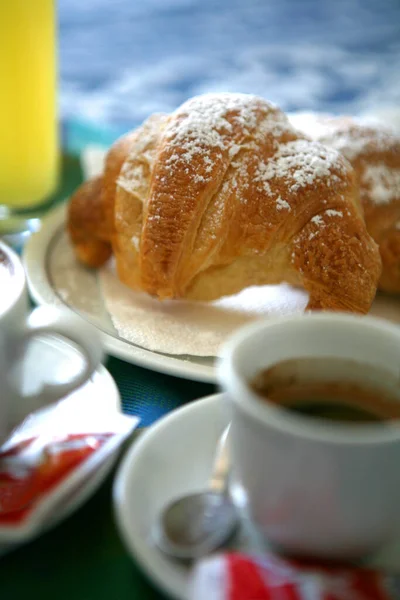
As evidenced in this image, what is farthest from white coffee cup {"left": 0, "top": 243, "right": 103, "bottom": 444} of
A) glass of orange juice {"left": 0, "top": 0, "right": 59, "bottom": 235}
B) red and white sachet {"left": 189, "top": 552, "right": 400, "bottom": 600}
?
glass of orange juice {"left": 0, "top": 0, "right": 59, "bottom": 235}

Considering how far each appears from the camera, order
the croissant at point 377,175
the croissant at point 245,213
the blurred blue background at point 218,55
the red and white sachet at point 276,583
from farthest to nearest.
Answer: the blurred blue background at point 218,55 → the croissant at point 377,175 → the croissant at point 245,213 → the red and white sachet at point 276,583

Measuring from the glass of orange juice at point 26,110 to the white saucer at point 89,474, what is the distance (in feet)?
2.09

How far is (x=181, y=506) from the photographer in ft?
1.93

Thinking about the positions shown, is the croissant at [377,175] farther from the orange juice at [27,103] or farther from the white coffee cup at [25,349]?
the white coffee cup at [25,349]

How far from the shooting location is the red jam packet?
547mm

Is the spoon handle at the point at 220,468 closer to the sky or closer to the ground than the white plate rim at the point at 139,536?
closer to the ground

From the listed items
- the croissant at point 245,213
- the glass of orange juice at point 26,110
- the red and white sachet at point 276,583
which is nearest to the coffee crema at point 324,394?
the red and white sachet at point 276,583

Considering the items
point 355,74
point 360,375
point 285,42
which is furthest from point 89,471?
point 285,42

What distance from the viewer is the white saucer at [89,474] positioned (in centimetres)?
56

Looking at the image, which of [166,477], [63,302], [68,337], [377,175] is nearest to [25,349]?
[68,337]

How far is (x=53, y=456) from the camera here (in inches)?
24.4

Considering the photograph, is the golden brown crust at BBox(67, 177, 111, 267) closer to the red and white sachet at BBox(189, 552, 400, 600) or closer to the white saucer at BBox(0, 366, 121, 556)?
the white saucer at BBox(0, 366, 121, 556)

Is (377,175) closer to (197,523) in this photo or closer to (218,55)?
(197,523)

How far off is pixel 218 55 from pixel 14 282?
6.15 feet
